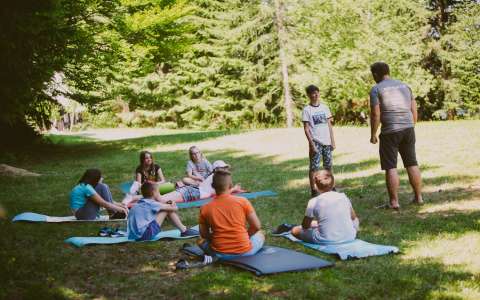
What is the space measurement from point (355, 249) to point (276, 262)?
101 centimetres

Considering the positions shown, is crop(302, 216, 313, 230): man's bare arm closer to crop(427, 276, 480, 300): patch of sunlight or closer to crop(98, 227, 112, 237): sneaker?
crop(427, 276, 480, 300): patch of sunlight

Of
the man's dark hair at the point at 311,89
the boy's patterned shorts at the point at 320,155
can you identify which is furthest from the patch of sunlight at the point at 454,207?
the man's dark hair at the point at 311,89

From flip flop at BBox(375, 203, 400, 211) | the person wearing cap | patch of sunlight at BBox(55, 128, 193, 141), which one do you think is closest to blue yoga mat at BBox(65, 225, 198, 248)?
the person wearing cap

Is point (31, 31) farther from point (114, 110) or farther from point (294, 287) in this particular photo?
point (114, 110)

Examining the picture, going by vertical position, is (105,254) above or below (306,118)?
below

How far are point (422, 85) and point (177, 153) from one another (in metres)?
18.7

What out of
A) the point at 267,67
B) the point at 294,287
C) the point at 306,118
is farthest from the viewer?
the point at 267,67

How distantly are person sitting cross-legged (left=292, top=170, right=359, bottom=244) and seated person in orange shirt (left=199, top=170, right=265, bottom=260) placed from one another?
2.58ft

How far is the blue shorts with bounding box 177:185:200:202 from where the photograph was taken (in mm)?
9938

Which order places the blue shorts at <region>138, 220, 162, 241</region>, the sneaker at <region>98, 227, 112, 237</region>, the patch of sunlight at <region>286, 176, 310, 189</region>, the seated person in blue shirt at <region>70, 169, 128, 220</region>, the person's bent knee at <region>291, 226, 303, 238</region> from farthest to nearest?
the patch of sunlight at <region>286, 176, 310, 189</region> < the seated person in blue shirt at <region>70, 169, 128, 220</region> < the sneaker at <region>98, 227, 112, 237</region> < the blue shorts at <region>138, 220, 162, 241</region> < the person's bent knee at <region>291, 226, 303, 238</region>

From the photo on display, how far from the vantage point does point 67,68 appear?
1825cm

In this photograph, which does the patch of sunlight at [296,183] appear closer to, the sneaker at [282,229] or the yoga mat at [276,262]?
the sneaker at [282,229]

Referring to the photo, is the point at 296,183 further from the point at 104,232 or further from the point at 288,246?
the point at 104,232

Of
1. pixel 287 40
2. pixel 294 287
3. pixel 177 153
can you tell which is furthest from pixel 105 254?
pixel 287 40
